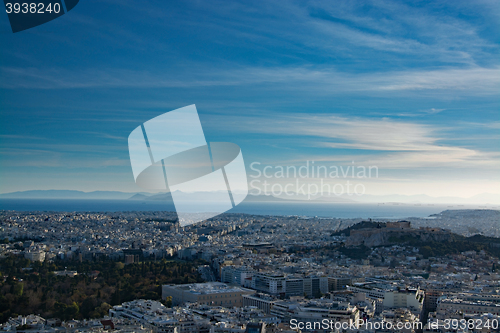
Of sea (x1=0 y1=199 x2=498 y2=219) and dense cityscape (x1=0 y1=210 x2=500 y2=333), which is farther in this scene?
sea (x1=0 y1=199 x2=498 y2=219)

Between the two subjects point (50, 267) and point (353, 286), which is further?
point (50, 267)

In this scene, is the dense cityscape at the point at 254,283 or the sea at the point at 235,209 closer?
the dense cityscape at the point at 254,283

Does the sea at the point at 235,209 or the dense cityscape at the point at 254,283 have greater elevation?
the sea at the point at 235,209

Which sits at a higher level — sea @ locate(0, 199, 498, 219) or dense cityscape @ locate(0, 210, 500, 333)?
sea @ locate(0, 199, 498, 219)

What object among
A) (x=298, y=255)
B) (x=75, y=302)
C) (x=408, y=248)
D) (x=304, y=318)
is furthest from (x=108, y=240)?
(x=304, y=318)

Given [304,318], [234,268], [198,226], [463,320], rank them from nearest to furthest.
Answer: [463,320]
[304,318]
[234,268]
[198,226]

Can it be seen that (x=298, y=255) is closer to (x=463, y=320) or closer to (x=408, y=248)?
(x=408, y=248)

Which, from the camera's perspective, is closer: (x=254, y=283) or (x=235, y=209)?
(x=254, y=283)

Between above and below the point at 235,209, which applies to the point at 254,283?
below
